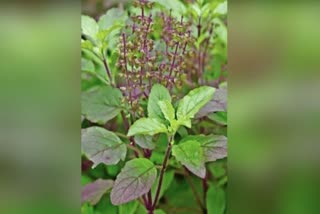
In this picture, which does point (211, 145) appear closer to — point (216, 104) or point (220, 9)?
point (216, 104)

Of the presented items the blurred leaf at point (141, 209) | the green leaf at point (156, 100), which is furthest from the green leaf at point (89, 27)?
the blurred leaf at point (141, 209)

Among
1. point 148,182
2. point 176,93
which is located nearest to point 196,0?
point 176,93

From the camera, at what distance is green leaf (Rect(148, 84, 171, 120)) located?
0.60 m

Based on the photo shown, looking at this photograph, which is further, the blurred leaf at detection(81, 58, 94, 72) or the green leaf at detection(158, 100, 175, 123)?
the blurred leaf at detection(81, 58, 94, 72)

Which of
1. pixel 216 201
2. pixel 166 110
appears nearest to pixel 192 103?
pixel 166 110

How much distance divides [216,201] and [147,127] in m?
0.17

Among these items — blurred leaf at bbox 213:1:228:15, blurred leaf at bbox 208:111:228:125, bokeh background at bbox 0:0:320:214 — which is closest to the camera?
bokeh background at bbox 0:0:320:214

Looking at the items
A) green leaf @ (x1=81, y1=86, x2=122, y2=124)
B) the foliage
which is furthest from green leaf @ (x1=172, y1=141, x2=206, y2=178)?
green leaf @ (x1=81, y1=86, x2=122, y2=124)

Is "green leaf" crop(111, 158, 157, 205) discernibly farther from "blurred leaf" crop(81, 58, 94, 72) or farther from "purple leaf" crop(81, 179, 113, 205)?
"blurred leaf" crop(81, 58, 94, 72)

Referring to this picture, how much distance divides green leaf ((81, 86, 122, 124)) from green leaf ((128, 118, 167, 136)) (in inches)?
2.6

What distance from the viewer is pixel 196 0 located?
0.76 meters
